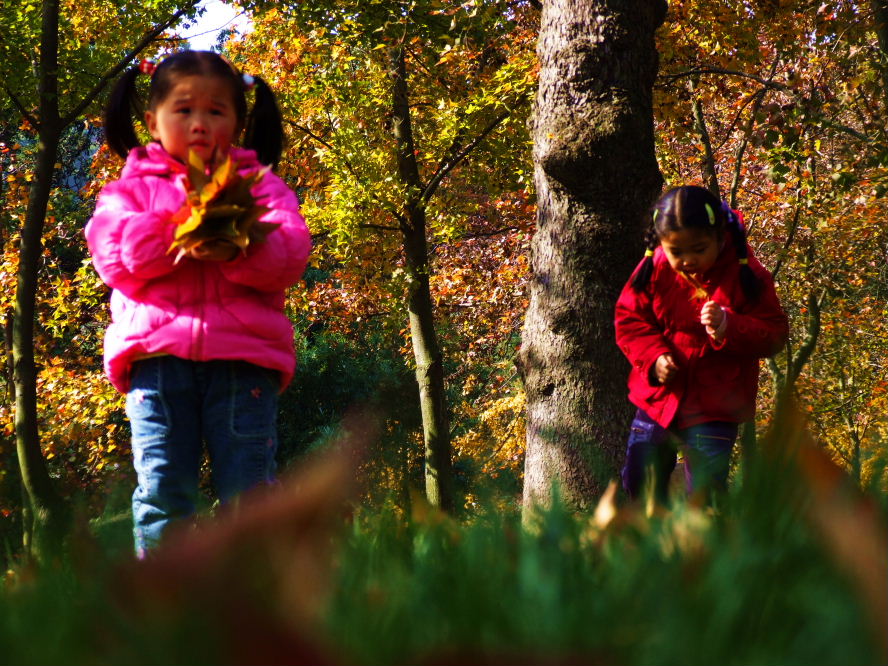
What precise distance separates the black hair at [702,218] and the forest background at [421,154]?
291cm

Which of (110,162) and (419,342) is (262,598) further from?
(110,162)

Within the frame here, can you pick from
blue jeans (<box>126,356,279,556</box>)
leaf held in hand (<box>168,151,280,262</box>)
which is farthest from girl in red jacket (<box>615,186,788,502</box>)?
leaf held in hand (<box>168,151,280,262</box>)

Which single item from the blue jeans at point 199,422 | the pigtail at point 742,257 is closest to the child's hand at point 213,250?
the blue jeans at point 199,422

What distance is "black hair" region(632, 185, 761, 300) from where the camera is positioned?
11.8 feet

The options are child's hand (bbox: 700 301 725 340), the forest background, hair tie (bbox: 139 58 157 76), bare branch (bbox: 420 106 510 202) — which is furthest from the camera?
bare branch (bbox: 420 106 510 202)

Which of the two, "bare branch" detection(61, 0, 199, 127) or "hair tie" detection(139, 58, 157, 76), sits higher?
"bare branch" detection(61, 0, 199, 127)

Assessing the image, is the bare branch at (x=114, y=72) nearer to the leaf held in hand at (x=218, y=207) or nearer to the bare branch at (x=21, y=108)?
the bare branch at (x=21, y=108)

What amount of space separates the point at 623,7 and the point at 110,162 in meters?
10.1

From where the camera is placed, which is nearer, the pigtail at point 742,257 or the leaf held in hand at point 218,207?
the leaf held in hand at point 218,207

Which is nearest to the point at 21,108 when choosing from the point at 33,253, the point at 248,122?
the point at 33,253

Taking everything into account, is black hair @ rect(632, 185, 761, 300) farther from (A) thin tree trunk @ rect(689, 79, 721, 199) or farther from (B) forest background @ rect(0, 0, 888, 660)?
(A) thin tree trunk @ rect(689, 79, 721, 199)

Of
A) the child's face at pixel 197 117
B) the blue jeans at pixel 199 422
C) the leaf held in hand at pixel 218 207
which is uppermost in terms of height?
the child's face at pixel 197 117

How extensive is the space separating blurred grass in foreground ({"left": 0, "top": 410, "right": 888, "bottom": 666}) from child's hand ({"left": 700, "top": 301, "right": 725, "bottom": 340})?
240 cm

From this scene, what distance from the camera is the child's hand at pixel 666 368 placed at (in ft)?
12.2
